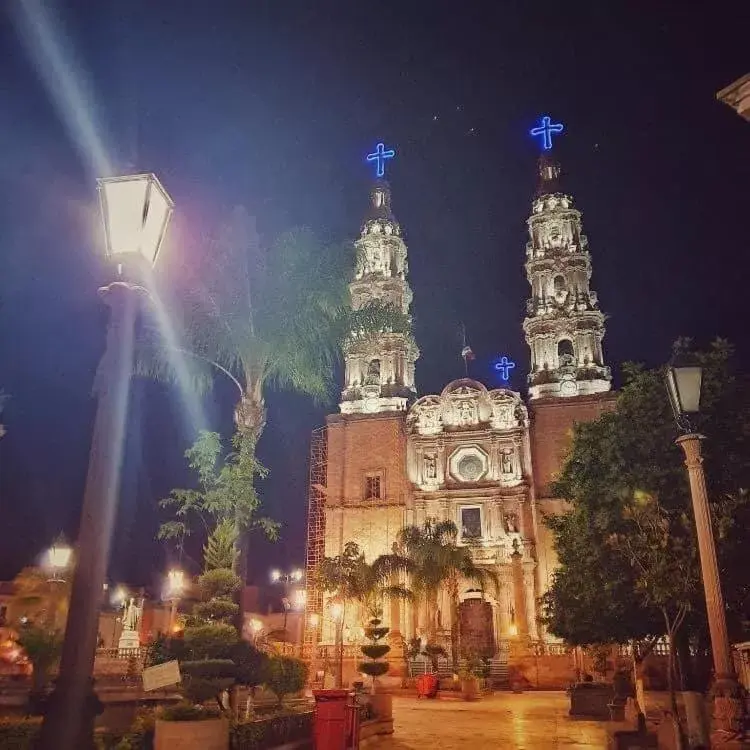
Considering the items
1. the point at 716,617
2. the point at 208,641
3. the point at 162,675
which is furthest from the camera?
the point at 208,641

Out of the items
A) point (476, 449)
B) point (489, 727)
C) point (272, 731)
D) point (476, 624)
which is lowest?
point (489, 727)

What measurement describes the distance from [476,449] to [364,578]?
12599mm

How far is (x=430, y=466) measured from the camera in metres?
37.3

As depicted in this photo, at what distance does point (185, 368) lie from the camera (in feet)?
52.8

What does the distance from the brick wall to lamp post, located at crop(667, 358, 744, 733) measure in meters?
28.2

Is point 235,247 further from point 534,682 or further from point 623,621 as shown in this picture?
point 534,682

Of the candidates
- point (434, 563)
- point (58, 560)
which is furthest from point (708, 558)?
point (434, 563)

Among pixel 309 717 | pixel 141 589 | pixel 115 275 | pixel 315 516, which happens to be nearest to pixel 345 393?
pixel 315 516

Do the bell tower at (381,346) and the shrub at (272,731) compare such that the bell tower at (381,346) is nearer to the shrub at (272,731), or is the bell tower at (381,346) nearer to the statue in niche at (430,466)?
the statue in niche at (430,466)

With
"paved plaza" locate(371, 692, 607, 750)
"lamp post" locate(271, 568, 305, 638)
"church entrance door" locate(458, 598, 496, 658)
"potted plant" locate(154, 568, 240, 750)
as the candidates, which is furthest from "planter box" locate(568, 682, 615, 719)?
"lamp post" locate(271, 568, 305, 638)

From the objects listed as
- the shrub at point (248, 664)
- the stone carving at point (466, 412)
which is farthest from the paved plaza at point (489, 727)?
the stone carving at point (466, 412)

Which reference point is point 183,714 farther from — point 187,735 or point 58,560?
point 58,560

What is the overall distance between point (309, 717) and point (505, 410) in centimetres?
2884

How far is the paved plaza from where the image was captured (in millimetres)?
11172
